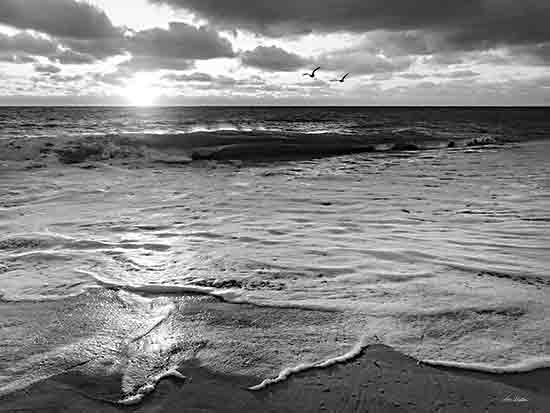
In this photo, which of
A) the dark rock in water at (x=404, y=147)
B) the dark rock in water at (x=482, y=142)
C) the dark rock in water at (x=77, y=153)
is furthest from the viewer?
the dark rock in water at (x=482, y=142)

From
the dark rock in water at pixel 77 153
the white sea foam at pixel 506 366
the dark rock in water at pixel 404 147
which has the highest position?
the dark rock in water at pixel 404 147

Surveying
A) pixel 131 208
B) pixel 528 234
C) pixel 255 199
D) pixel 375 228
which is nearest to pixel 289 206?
pixel 255 199

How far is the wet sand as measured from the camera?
7.53ft

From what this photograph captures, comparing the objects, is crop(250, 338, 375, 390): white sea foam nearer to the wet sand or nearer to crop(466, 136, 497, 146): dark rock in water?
the wet sand

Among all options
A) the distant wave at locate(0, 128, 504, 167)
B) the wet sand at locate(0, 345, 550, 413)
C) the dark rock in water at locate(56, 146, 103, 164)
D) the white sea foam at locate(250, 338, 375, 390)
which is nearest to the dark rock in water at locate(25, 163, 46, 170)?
the distant wave at locate(0, 128, 504, 167)

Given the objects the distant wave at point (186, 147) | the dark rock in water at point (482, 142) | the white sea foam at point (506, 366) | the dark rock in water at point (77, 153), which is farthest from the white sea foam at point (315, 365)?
the dark rock in water at point (482, 142)

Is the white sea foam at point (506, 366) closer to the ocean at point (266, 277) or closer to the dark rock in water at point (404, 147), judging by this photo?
the ocean at point (266, 277)

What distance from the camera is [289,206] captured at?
727cm

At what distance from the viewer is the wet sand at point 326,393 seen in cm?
229

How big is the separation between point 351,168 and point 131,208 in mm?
7552

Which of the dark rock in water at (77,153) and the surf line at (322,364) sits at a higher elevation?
the dark rock in water at (77,153)

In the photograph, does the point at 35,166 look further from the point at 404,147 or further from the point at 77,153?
the point at 404,147

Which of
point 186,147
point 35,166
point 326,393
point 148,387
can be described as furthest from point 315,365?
point 186,147

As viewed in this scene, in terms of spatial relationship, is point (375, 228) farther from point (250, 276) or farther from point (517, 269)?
point (250, 276)
